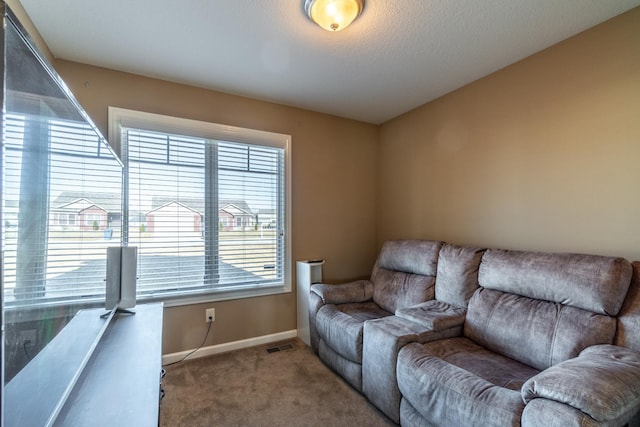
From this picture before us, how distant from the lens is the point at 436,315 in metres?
2.06

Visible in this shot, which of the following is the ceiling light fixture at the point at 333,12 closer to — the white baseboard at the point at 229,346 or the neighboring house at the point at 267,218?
the neighboring house at the point at 267,218

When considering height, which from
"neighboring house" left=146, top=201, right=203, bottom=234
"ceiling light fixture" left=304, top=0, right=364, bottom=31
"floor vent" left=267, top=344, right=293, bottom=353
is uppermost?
"ceiling light fixture" left=304, top=0, right=364, bottom=31

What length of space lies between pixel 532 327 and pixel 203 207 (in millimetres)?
2665

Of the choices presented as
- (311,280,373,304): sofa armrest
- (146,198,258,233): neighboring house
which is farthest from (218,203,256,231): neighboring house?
(311,280,373,304): sofa armrest

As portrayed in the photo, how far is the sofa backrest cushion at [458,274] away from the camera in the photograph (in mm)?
2202

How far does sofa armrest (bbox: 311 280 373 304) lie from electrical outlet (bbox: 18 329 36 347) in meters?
2.05

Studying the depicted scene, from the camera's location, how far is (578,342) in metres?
1.53

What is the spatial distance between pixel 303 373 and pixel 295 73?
2510mm

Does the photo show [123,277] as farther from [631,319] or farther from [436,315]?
[631,319]

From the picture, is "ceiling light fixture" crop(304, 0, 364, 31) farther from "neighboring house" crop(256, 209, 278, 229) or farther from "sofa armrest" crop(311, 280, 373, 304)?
"sofa armrest" crop(311, 280, 373, 304)

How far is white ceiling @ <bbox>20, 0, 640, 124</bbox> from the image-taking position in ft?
5.58

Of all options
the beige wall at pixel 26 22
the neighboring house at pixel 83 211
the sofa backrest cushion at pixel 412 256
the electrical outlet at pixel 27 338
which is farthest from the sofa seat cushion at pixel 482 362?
the beige wall at pixel 26 22

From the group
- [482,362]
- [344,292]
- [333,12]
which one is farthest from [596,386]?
[333,12]

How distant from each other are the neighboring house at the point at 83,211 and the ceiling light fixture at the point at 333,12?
5.01 ft
